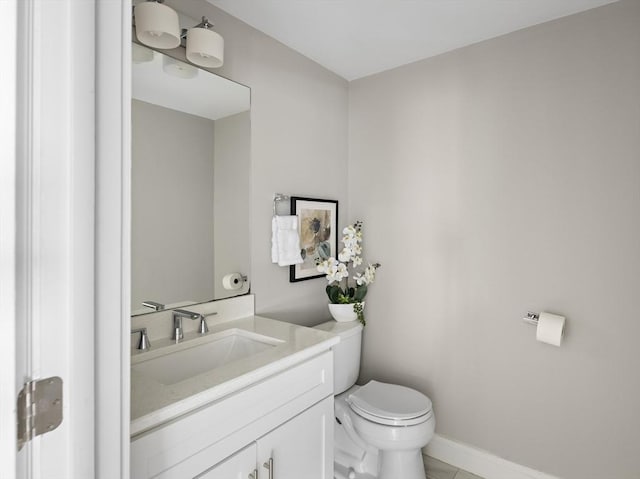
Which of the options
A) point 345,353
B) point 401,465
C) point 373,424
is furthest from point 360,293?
point 401,465

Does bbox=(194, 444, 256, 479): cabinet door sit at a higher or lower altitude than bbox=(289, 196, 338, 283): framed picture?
lower

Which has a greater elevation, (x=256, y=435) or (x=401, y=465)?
(x=256, y=435)

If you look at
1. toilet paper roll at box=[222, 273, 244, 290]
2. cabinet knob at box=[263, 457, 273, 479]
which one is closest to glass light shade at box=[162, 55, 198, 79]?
toilet paper roll at box=[222, 273, 244, 290]

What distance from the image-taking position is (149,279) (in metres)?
1.47

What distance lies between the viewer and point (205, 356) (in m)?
1.50

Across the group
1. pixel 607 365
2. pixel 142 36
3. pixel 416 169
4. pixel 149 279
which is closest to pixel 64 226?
pixel 149 279

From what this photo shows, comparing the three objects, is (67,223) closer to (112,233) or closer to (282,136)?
(112,233)

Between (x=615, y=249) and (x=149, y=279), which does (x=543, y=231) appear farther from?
(x=149, y=279)

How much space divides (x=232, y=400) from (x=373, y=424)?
0.92 metres

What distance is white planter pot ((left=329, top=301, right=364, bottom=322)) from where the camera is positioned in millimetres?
2148

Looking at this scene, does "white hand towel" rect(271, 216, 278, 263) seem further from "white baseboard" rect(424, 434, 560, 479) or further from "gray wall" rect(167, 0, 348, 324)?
"white baseboard" rect(424, 434, 560, 479)

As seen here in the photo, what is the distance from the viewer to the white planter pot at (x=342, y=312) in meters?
2.15

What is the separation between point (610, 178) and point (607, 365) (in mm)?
849

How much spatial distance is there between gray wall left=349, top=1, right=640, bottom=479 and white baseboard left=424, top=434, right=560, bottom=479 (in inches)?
1.8
